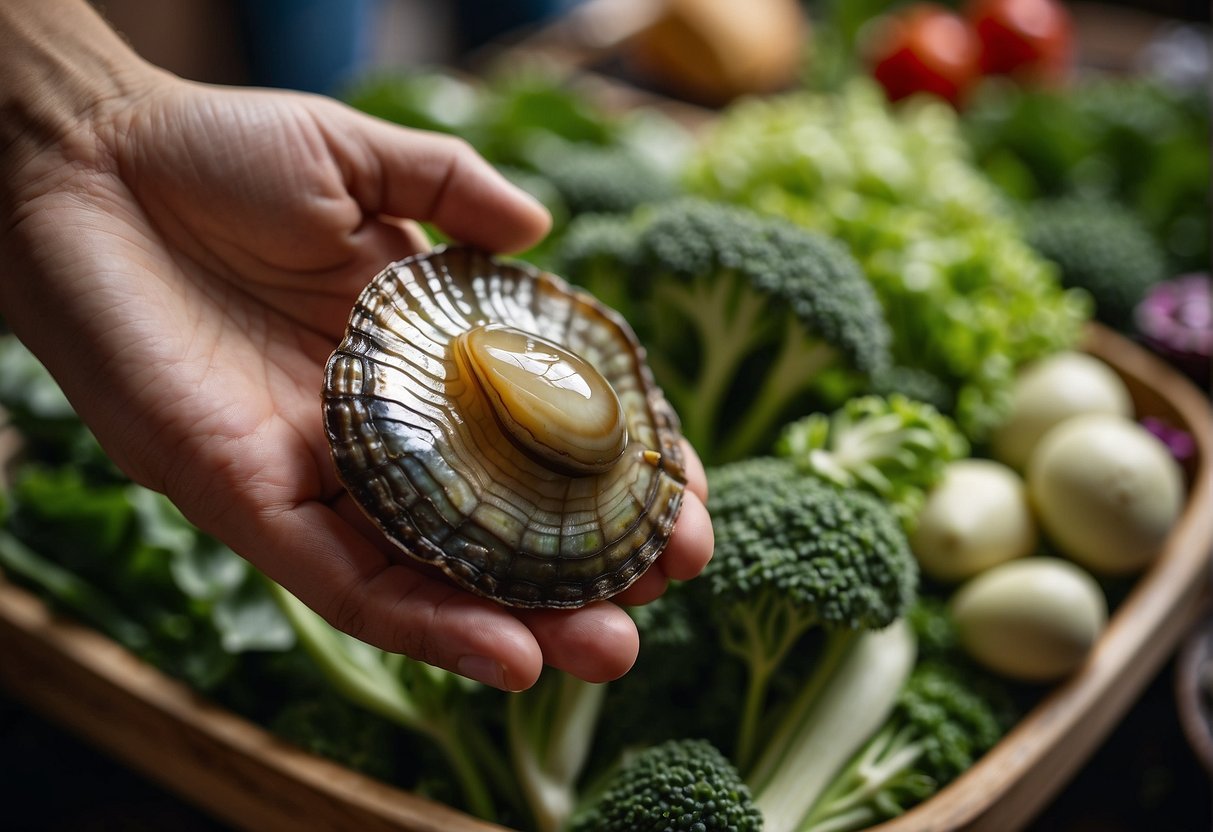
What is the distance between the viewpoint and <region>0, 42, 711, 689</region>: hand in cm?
91

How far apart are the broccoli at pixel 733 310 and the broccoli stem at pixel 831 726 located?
356 mm

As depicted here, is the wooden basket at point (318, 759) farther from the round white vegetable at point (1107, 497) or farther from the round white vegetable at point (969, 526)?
the round white vegetable at point (969, 526)

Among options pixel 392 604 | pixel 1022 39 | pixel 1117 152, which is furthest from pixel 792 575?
pixel 1022 39

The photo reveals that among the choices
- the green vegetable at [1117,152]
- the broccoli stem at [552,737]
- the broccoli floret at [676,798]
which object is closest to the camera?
the broccoli floret at [676,798]

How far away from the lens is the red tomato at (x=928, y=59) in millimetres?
2508

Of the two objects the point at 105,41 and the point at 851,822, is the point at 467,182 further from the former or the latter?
the point at 851,822

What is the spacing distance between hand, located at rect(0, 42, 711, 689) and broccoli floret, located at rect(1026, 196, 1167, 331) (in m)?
1.15

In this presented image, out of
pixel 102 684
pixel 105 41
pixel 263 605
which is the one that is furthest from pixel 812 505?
pixel 105 41

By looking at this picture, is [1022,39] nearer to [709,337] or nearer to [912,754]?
[709,337]

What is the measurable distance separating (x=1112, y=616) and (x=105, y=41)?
1.50 meters

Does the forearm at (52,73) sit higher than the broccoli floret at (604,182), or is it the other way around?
the forearm at (52,73)

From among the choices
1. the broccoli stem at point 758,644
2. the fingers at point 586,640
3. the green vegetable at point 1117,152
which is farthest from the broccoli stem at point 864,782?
the green vegetable at point 1117,152

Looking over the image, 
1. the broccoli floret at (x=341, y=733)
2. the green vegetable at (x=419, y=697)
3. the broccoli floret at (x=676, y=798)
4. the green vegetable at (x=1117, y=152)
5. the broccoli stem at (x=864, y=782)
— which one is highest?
the green vegetable at (x=1117, y=152)

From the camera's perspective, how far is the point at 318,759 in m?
1.09
